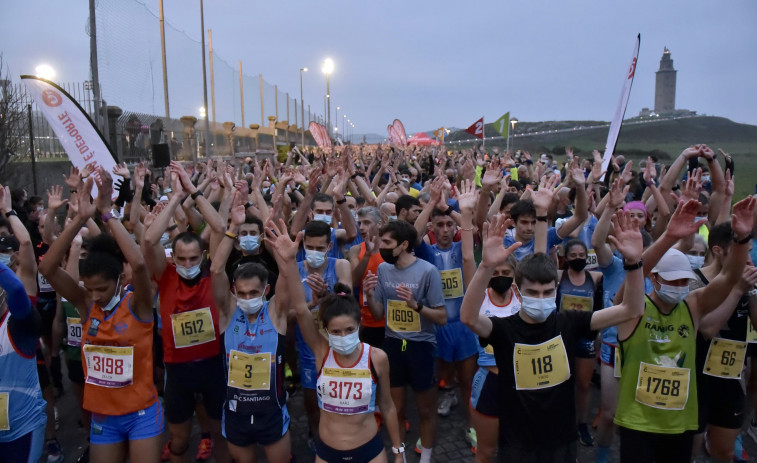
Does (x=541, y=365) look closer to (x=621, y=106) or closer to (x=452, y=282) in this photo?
(x=452, y=282)

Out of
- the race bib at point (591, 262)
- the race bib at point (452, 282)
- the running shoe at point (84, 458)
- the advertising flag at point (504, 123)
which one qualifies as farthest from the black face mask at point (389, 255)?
the advertising flag at point (504, 123)

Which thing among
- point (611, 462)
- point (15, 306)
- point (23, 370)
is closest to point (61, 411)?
point (23, 370)

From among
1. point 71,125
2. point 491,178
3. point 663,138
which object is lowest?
point 491,178

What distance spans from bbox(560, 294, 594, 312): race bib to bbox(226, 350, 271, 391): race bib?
263 cm

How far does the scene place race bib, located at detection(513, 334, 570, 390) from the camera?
295 centimetres

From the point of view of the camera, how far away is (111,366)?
3381 millimetres

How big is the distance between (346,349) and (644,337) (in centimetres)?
185

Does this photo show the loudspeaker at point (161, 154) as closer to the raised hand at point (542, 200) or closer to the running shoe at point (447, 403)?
the running shoe at point (447, 403)

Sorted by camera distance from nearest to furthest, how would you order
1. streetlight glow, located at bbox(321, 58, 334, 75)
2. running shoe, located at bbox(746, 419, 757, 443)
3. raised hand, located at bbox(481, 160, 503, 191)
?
1. running shoe, located at bbox(746, 419, 757, 443)
2. raised hand, located at bbox(481, 160, 503, 191)
3. streetlight glow, located at bbox(321, 58, 334, 75)

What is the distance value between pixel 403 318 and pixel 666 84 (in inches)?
4157

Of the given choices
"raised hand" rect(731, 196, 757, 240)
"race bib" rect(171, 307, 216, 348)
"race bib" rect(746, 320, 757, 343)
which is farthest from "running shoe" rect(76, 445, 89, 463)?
"race bib" rect(746, 320, 757, 343)

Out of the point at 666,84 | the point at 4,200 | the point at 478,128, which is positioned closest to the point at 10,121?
the point at 4,200

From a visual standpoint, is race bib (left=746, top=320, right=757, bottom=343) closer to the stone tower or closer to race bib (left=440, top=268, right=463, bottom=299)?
race bib (left=440, top=268, right=463, bottom=299)

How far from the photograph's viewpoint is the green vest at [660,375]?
3088 millimetres
